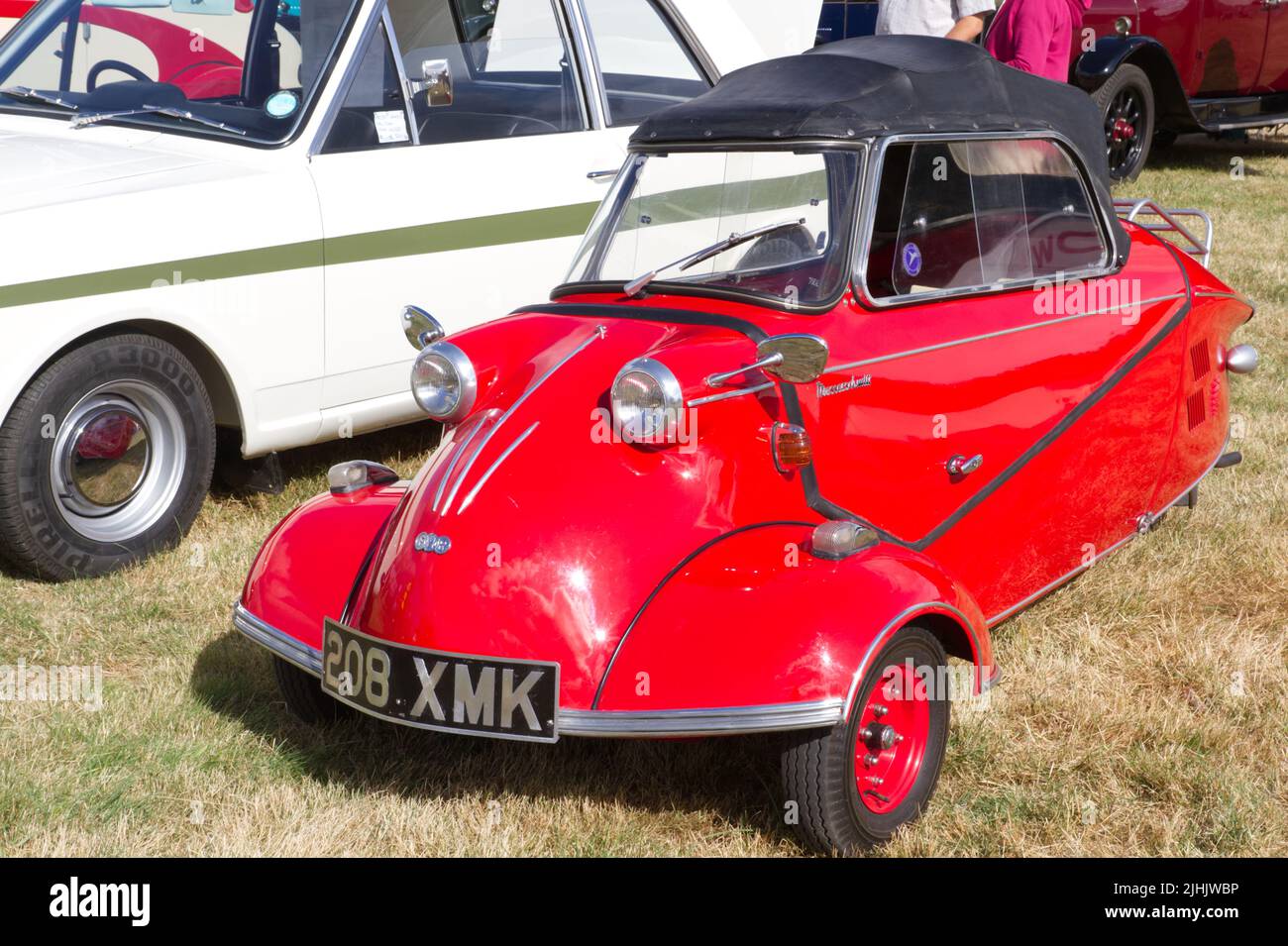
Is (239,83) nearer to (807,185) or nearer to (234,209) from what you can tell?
(234,209)

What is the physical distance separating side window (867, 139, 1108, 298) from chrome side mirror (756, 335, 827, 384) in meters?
0.58

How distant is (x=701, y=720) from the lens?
288cm

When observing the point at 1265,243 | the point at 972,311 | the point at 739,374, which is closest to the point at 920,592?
the point at 739,374

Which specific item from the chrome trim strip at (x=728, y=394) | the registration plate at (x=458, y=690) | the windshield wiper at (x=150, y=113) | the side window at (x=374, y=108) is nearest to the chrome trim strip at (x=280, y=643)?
the registration plate at (x=458, y=690)

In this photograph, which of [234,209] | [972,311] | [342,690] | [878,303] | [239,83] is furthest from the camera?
[239,83]

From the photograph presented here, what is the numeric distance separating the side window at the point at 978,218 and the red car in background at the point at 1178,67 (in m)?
6.93

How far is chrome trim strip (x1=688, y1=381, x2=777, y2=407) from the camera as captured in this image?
320cm

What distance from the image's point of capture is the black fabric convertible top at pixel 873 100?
3641 millimetres

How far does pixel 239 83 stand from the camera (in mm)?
5402

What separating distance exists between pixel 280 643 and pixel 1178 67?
400 inches

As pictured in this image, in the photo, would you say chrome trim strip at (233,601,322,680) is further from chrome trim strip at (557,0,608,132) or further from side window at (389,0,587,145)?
chrome trim strip at (557,0,608,132)

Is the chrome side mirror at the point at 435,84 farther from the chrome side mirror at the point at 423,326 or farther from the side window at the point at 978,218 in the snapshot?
the side window at the point at 978,218

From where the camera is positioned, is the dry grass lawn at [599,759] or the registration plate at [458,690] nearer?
the registration plate at [458,690]

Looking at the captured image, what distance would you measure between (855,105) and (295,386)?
7.78 ft
